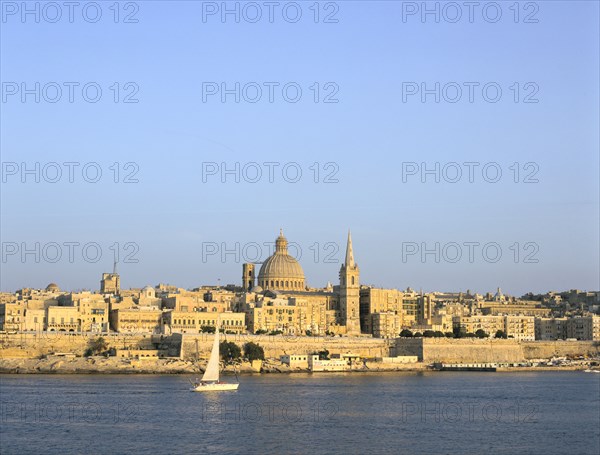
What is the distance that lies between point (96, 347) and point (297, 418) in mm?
31118

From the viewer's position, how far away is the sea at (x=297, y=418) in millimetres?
26109

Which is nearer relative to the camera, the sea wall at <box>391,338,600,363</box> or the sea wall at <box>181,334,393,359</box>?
the sea wall at <box>181,334,393,359</box>

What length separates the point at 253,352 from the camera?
2314 inches

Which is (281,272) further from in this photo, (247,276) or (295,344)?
(295,344)

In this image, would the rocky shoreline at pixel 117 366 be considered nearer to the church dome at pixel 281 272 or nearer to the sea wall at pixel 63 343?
the sea wall at pixel 63 343

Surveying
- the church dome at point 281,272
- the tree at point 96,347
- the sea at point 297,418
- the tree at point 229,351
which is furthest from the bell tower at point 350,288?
the sea at point 297,418

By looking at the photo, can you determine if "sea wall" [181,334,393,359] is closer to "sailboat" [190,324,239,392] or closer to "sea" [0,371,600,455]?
"sea" [0,371,600,455]

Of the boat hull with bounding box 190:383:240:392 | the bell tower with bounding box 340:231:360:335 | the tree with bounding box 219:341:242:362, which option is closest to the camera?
the boat hull with bounding box 190:383:240:392

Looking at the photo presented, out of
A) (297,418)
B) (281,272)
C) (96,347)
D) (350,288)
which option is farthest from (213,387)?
(281,272)

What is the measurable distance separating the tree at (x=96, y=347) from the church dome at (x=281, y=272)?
2576 centimetres

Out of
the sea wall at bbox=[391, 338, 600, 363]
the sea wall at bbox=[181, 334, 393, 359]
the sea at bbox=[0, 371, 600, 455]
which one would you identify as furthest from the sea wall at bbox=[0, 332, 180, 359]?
the sea wall at bbox=[391, 338, 600, 363]

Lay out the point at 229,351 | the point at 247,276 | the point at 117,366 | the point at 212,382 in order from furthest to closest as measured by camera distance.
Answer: the point at 247,276 → the point at 229,351 → the point at 117,366 → the point at 212,382

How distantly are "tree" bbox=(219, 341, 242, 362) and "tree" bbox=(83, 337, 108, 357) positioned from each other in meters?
6.27

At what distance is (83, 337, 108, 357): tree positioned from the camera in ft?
198
